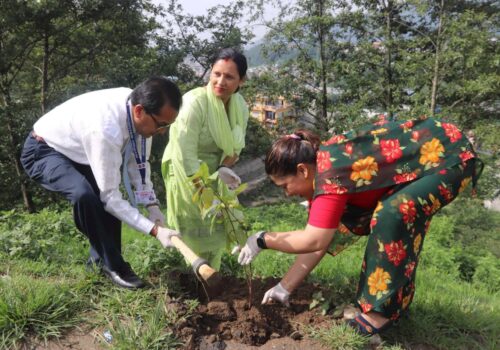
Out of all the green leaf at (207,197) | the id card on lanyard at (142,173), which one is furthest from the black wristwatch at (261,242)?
the id card on lanyard at (142,173)

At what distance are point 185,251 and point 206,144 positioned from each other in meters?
0.95

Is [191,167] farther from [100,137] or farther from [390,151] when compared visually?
[390,151]

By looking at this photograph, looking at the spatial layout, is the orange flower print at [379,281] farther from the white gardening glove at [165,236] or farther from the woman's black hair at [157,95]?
the woman's black hair at [157,95]

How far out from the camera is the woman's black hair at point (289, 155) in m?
2.09

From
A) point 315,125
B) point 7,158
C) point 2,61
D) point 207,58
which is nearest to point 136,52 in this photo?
point 207,58

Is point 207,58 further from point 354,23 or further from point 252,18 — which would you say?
point 354,23

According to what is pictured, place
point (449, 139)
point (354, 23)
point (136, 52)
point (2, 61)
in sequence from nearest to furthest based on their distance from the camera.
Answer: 1. point (449, 139)
2. point (2, 61)
3. point (136, 52)
4. point (354, 23)

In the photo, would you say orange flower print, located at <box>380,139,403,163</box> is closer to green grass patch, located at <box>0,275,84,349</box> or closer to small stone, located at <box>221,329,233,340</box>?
small stone, located at <box>221,329,233,340</box>

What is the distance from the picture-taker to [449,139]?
6.86 feet

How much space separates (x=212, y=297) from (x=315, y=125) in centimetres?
1040

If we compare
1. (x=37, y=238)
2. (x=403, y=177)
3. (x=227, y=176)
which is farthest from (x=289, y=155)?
(x=37, y=238)

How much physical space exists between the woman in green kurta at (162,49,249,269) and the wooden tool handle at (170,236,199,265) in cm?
51

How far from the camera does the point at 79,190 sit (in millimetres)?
2346

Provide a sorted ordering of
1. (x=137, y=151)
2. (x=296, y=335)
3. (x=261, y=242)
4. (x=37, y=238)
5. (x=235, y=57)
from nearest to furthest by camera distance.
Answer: (x=261, y=242)
(x=296, y=335)
(x=137, y=151)
(x=235, y=57)
(x=37, y=238)
